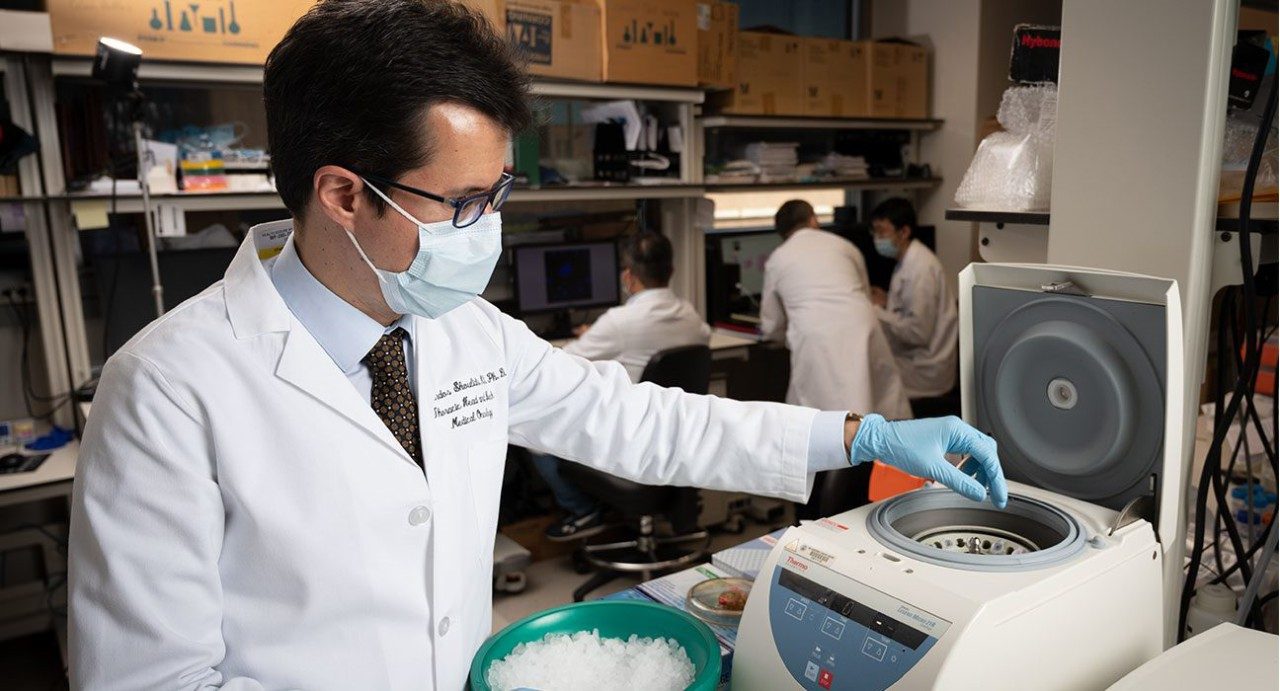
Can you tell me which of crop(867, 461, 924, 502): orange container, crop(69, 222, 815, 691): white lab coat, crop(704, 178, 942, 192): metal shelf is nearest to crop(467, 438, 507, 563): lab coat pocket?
crop(69, 222, 815, 691): white lab coat

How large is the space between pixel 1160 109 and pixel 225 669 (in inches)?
50.9

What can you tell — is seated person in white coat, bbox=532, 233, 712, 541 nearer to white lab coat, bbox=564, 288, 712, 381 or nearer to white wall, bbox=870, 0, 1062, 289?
white lab coat, bbox=564, 288, 712, 381

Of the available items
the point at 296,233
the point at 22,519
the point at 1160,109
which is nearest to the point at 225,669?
the point at 296,233

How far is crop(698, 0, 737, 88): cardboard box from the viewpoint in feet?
11.2

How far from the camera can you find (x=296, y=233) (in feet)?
3.20

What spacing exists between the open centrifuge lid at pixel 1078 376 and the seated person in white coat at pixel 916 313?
2550 millimetres

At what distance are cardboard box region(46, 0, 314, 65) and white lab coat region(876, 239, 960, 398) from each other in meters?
2.55

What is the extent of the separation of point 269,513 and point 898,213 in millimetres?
3347

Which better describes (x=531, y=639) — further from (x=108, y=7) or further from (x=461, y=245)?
(x=108, y=7)

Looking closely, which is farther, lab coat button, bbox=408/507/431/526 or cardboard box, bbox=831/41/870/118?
cardboard box, bbox=831/41/870/118

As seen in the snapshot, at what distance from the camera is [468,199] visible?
0.95 m

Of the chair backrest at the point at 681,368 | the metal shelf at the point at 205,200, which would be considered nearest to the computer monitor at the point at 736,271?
the chair backrest at the point at 681,368

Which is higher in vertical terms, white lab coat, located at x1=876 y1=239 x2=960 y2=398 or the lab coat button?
the lab coat button

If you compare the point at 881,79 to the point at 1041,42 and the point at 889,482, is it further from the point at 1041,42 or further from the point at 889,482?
the point at 889,482
